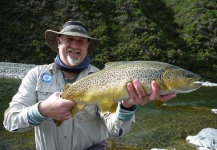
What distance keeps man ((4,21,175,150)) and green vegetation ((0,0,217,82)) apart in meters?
34.6

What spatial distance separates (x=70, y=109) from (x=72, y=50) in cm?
81

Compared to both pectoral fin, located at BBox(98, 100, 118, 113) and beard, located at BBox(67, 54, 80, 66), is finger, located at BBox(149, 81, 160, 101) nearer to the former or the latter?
pectoral fin, located at BBox(98, 100, 118, 113)

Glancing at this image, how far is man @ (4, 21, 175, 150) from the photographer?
3.45m

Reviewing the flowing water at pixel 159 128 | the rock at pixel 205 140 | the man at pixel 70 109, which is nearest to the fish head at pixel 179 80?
the man at pixel 70 109

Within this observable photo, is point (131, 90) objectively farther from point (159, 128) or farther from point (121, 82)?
point (159, 128)

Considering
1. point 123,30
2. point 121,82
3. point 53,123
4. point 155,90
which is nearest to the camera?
point 155,90

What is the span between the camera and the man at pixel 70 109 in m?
3.45

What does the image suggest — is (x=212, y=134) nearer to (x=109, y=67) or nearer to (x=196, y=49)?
(x=109, y=67)

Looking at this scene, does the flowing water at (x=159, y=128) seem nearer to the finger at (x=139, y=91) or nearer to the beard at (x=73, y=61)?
the beard at (x=73, y=61)

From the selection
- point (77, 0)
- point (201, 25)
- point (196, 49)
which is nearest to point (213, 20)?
point (201, 25)

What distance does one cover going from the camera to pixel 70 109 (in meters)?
3.26

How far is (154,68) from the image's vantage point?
10.4 feet

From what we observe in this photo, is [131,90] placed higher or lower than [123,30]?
higher

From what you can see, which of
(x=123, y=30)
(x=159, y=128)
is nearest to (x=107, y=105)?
(x=159, y=128)
